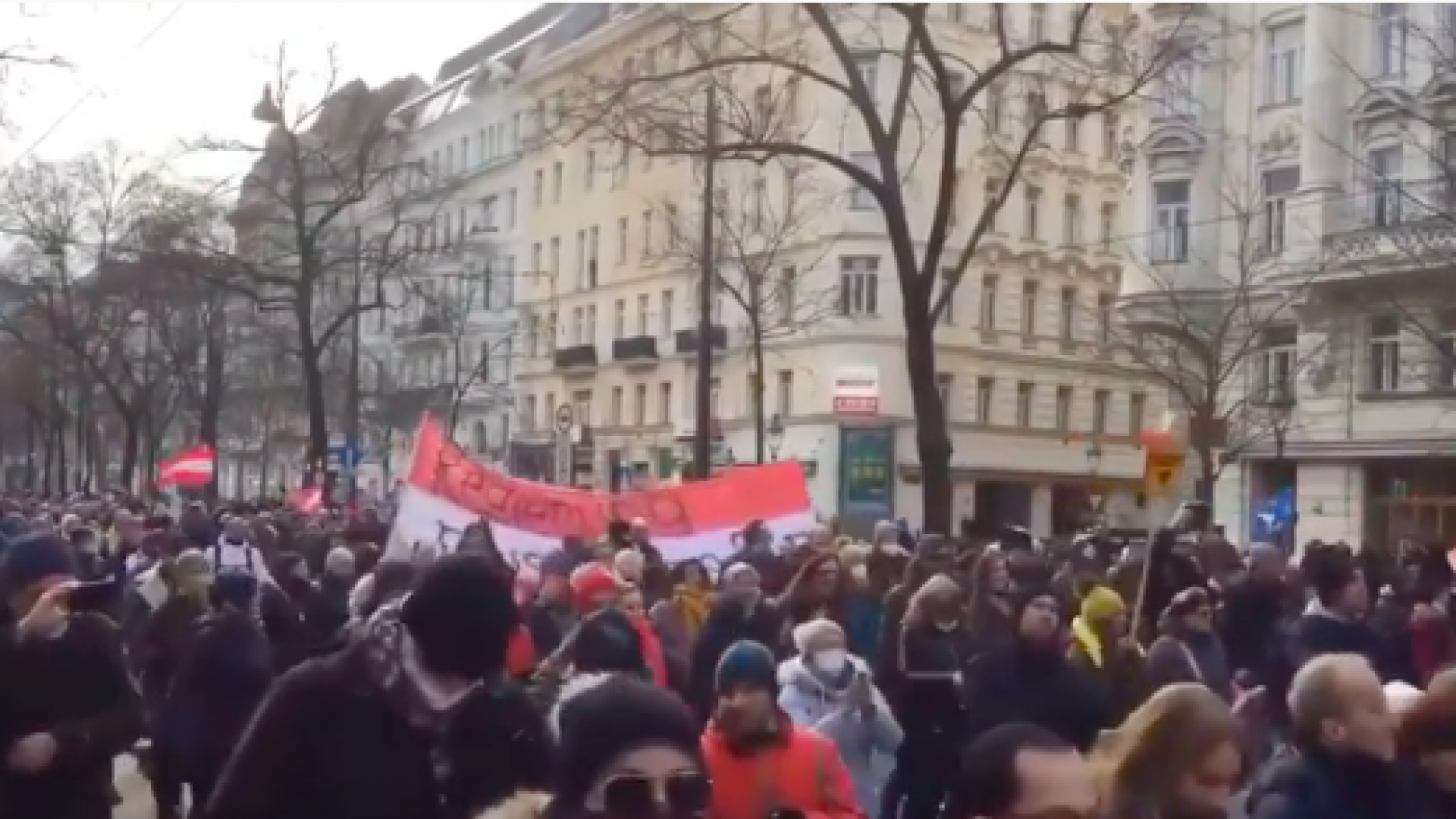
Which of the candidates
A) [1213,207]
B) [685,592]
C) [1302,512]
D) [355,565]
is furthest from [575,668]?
[1213,207]

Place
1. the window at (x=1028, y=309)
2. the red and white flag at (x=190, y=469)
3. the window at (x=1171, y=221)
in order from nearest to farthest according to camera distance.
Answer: the red and white flag at (x=190, y=469), the window at (x=1171, y=221), the window at (x=1028, y=309)

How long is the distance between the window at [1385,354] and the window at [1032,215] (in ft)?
74.9

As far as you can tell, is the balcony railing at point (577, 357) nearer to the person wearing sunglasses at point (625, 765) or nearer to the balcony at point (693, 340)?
the balcony at point (693, 340)

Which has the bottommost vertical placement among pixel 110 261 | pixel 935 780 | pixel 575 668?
pixel 935 780

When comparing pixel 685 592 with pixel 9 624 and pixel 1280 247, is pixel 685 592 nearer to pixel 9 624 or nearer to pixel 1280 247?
pixel 9 624

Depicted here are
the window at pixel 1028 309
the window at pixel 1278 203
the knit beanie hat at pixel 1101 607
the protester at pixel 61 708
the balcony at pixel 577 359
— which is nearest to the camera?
the protester at pixel 61 708

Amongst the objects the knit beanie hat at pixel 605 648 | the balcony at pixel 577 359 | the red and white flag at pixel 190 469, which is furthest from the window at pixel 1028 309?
the knit beanie hat at pixel 605 648

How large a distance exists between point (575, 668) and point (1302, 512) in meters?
33.5

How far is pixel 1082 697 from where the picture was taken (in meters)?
8.34

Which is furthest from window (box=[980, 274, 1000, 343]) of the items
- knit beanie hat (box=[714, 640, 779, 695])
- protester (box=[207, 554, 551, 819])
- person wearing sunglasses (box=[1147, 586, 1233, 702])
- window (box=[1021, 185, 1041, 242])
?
protester (box=[207, 554, 551, 819])

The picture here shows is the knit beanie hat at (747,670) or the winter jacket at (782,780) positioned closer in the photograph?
the winter jacket at (782,780)

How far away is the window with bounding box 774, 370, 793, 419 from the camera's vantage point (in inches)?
2211

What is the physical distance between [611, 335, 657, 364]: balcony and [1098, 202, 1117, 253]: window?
14.0 meters

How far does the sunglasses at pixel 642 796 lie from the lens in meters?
3.17
